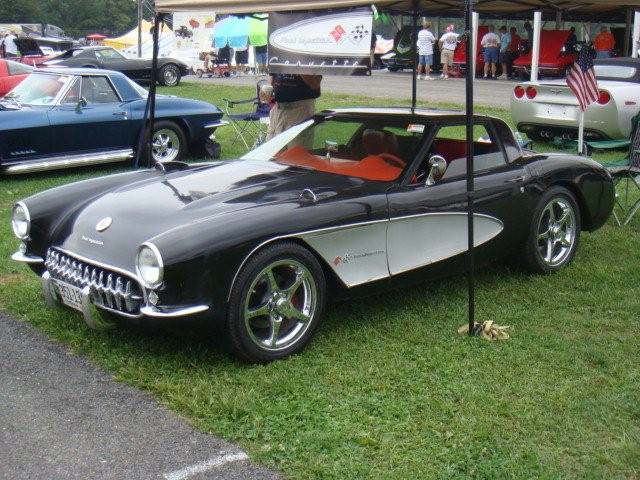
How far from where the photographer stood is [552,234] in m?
6.05

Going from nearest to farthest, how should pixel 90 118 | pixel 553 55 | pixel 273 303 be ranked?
1. pixel 273 303
2. pixel 90 118
3. pixel 553 55

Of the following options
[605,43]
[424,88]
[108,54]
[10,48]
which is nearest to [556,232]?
[424,88]

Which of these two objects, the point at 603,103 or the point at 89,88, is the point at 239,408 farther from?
the point at 603,103

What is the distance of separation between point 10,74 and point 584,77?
11.7 metres

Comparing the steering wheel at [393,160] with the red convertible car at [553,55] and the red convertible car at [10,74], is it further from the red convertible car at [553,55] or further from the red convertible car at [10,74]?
the red convertible car at [553,55]

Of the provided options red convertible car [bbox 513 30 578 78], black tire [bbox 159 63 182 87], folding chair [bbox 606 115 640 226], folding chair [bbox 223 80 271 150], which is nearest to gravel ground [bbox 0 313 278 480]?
folding chair [bbox 606 115 640 226]

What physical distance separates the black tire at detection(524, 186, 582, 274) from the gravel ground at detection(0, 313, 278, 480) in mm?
3111

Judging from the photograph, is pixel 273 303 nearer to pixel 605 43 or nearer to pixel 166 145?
pixel 166 145

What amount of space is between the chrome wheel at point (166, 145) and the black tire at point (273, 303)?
6847 millimetres

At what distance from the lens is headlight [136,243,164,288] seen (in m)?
3.91

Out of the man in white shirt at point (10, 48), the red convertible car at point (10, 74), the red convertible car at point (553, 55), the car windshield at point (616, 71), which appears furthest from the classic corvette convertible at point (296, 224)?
the man in white shirt at point (10, 48)

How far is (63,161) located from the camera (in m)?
9.70

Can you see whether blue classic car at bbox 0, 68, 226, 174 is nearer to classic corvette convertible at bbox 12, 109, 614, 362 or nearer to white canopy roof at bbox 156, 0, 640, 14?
white canopy roof at bbox 156, 0, 640, 14

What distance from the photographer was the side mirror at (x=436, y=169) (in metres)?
4.99
